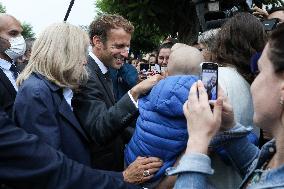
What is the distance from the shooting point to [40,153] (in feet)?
5.10

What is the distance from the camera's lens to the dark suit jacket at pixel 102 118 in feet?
8.26

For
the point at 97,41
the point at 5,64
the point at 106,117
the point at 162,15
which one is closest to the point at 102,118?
the point at 106,117

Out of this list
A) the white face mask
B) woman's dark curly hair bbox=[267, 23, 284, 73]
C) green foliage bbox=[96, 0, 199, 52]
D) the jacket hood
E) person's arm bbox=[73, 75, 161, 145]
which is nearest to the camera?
woman's dark curly hair bbox=[267, 23, 284, 73]

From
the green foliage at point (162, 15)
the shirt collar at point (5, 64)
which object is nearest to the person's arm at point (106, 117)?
the shirt collar at point (5, 64)

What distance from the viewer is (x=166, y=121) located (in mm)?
1986

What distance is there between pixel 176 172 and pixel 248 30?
1451 mm

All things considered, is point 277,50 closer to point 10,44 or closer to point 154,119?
point 154,119

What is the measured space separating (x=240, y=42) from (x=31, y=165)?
1.58 m

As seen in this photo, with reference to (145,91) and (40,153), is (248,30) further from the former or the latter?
(40,153)

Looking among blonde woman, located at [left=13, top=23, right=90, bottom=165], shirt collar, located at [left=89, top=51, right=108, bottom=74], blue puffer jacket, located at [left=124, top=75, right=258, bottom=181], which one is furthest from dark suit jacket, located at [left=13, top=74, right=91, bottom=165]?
shirt collar, located at [left=89, top=51, right=108, bottom=74]

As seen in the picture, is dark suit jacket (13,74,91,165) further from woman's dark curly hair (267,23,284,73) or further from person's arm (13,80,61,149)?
woman's dark curly hair (267,23,284,73)

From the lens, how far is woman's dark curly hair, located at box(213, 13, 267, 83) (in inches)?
103

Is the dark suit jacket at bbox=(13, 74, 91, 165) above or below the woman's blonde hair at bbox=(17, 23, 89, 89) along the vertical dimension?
below

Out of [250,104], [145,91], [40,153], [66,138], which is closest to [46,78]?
[66,138]
